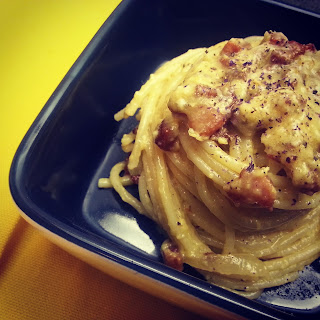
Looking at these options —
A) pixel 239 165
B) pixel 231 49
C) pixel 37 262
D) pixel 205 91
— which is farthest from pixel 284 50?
pixel 37 262

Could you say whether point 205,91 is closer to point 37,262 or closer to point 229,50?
point 229,50

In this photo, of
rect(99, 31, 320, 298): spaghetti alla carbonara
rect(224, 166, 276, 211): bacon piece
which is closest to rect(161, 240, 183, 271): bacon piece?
rect(99, 31, 320, 298): spaghetti alla carbonara

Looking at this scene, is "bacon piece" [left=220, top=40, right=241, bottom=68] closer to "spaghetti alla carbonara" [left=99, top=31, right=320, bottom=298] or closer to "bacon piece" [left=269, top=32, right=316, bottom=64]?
"spaghetti alla carbonara" [left=99, top=31, right=320, bottom=298]

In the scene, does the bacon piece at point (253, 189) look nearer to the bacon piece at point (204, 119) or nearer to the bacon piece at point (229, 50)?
the bacon piece at point (204, 119)

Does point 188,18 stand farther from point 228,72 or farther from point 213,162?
point 213,162

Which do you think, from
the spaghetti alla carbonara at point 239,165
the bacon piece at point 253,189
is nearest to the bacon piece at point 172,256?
the spaghetti alla carbonara at point 239,165
